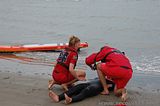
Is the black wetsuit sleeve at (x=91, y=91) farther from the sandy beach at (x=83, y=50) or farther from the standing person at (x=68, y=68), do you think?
the standing person at (x=68, y=68)

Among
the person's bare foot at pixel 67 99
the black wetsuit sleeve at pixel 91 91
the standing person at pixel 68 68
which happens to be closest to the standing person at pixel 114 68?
the black wetsuit sleeve at pixel 91 91

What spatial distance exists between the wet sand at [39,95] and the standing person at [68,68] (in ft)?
0.87

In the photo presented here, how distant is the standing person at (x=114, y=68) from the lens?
6.49 metres

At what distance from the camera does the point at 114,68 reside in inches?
255

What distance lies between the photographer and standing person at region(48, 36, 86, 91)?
6.64 meters

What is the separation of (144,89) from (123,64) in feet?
3.69

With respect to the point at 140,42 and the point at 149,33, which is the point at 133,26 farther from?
the point at 140,42

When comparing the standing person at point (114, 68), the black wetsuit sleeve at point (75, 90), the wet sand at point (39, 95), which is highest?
the standing person at point (114, 68)

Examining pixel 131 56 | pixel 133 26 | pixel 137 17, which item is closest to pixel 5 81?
pixel 131 56

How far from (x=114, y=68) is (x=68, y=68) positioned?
900 mm

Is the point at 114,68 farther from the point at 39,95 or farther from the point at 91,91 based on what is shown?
the point at 39,95

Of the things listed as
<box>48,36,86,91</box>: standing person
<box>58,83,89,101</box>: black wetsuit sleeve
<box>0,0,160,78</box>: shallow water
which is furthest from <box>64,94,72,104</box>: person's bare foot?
<box>0,0,160,78</box>: shallow water

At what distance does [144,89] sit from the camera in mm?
7379

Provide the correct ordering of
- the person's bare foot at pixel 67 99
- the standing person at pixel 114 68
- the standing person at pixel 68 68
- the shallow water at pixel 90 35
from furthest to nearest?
the shallow water at pixel 90 35, the standing person at pixel 68 68, the standing person at pixel 114 68, the person's bare foot at pixel 67 99
